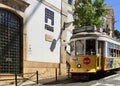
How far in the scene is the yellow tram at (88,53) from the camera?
2350 centimetres

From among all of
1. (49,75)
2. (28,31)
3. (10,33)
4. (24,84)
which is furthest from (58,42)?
(24,84)

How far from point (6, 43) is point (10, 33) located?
36.3 inches

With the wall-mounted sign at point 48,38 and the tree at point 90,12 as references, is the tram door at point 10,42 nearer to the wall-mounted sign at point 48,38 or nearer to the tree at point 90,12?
the wall-mounted sign at point 48,38

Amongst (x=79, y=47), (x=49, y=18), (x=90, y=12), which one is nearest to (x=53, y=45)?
(x=49, y=18)

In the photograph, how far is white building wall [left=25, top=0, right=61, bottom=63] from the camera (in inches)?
1048

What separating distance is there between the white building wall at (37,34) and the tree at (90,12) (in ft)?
17.8

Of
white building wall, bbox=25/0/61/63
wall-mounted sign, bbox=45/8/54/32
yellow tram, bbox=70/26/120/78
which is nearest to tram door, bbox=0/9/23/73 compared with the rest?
white building wall, bbox=25/0/61/63

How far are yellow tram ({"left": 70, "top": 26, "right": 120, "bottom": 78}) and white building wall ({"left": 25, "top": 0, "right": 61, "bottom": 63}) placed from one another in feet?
12.1

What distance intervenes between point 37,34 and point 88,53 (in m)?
5.80

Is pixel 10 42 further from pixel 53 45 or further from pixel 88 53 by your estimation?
pixel 53 45

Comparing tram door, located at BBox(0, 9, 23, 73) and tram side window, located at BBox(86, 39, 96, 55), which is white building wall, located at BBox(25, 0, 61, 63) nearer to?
tram door, located at BBox(0, 9, 23, 73)

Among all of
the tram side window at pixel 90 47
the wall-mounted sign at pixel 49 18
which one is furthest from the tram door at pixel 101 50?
the wall-mounted sign at pixel 49 18

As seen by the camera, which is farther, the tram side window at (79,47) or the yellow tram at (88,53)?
the tram side window at (79,47)

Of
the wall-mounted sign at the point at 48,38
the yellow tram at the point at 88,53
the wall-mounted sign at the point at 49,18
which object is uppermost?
the wall-mounted sign at the point at 49,18
